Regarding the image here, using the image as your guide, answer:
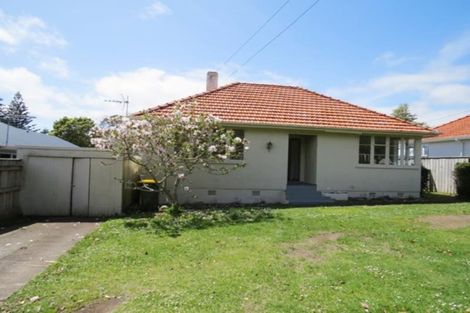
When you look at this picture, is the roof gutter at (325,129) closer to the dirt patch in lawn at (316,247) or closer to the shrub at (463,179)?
the shrub at (463,179)

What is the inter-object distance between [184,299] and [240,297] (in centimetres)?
72

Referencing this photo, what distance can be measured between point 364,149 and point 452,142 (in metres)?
13.6

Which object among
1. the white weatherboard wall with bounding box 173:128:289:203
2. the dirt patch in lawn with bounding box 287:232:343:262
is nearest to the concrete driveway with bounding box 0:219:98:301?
the dirt patch in lawn with bounding box 287:232:343:262

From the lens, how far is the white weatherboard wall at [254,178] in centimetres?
1418

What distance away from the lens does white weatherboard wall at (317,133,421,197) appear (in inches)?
609

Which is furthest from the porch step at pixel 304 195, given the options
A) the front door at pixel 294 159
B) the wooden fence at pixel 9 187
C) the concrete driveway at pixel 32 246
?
the wooden fence at pixel 9 187

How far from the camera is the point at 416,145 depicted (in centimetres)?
1652

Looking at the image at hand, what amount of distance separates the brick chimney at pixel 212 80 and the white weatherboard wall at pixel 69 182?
Result: 30.5 feet

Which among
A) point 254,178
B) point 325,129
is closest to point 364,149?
point 325,129

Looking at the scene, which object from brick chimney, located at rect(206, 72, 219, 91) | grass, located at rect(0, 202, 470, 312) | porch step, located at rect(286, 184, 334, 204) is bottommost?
grass, located at rect(0, 202, 470, 312)

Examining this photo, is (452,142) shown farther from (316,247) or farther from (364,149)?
(316,247)

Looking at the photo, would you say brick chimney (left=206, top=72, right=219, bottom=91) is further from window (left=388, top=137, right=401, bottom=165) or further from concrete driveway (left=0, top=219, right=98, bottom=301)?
concrete driveway (left=0, top=219, right=98, bottom=301)

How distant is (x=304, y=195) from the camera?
15156 mm

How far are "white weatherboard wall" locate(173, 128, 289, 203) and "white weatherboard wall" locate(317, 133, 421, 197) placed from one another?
1.76 meters
